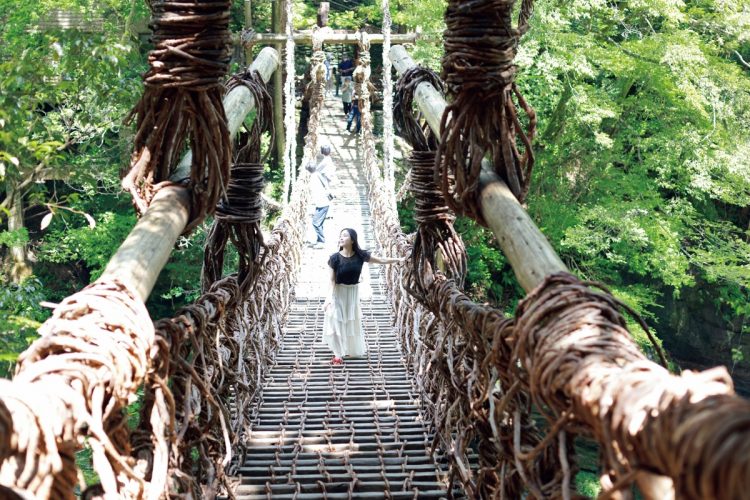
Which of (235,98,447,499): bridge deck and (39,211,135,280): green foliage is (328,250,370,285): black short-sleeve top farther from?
(39,211,135,280): green foliage

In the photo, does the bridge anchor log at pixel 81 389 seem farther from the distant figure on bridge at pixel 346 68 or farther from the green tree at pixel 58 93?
the distant figure on bridge at pixel 346 68

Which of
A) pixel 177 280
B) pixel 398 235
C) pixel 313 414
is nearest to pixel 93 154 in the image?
pixel 177 280

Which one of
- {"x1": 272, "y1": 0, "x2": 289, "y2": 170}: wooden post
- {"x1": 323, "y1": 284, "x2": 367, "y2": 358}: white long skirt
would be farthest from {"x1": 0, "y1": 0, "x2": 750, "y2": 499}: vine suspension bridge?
{"x1": 272, "y1": 0, "x2": 289, "y2": 170}: wooden post

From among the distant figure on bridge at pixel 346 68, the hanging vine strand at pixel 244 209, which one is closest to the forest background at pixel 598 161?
the distant figure on bridge at pixel 346 68

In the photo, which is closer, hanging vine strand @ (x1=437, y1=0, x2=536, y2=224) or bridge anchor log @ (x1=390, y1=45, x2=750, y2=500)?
bridge anchor log @ (x1=390, y1=45, x2=750, y2=500)

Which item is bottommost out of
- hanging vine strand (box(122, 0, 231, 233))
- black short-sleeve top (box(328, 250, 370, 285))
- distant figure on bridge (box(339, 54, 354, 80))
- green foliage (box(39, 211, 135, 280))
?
green foliage (box(39, 211, 135, 280))

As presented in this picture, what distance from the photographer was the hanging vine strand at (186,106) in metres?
1.78

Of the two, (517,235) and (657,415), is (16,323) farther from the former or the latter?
(657,415)

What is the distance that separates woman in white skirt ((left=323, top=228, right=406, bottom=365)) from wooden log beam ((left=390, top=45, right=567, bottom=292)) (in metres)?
2.32

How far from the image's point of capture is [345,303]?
181 inches

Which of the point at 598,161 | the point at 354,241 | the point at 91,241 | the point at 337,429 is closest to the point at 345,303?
the point at 354,241

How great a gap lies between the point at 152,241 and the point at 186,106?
37cm

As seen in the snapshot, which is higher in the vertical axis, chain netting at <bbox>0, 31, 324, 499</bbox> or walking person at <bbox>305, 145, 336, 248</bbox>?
chain netting at <bbox>0, 31, 324, 499</bbox>

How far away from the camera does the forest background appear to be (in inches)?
327
